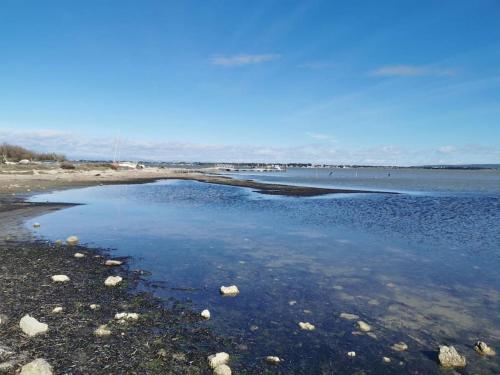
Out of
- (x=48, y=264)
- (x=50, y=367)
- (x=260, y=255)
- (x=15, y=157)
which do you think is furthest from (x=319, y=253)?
(x=15, y=157)

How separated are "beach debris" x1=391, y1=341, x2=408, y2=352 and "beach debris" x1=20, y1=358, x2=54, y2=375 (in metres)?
6.64

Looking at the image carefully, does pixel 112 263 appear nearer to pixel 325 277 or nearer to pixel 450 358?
pixel 325 277

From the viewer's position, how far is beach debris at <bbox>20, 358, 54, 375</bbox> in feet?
20.9

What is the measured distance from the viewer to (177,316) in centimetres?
966

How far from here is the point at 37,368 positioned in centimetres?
643

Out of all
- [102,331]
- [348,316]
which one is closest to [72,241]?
[102,331]

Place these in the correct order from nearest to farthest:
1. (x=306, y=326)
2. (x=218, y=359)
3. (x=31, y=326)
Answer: (x=218, y=359) → (x=31, y=326) → (x=306, y=326)

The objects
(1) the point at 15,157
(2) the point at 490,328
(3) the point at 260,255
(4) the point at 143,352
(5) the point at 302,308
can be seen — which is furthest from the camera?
(1) the point at 15,157

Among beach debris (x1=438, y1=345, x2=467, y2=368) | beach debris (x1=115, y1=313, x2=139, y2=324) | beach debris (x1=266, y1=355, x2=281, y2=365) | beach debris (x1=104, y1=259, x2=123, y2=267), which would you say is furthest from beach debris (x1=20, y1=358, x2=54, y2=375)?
beach debris (x1=104, y1=259, x2=123, y2=267)

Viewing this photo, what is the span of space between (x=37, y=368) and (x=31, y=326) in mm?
2017

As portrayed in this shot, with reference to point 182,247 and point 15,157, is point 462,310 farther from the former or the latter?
point 15,157

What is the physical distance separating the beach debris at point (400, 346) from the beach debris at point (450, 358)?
0.77 m

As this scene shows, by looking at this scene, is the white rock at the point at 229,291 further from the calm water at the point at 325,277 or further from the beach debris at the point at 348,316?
the beach debris at the point at 348,316

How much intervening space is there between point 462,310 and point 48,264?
12.9 m
